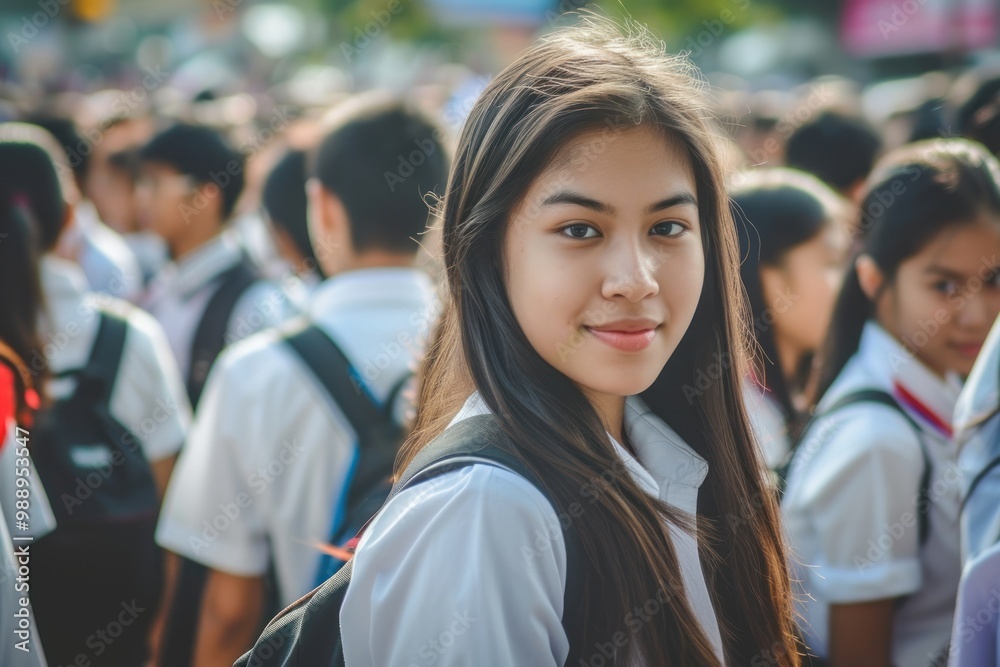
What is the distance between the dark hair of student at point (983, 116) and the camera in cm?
364

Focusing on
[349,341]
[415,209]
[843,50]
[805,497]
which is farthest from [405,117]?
[843,50]

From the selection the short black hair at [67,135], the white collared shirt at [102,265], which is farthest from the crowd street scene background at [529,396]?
the short black hair at [67,135]

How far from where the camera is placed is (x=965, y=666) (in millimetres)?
1656

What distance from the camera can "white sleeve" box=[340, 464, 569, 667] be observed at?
1.12m

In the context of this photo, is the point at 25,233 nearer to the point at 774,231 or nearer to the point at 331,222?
the point at 331,222

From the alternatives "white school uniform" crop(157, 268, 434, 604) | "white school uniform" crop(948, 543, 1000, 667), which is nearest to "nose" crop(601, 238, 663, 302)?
"white school uniform" crop(948, 543, 1000, 667)

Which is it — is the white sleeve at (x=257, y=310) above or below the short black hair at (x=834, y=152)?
below

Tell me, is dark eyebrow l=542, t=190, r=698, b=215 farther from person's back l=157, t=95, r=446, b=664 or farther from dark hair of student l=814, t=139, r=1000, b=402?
dark hair of student l=814, t=139, r=1000, b=402

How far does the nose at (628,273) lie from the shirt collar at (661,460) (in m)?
0.25

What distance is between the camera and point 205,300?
393 cm

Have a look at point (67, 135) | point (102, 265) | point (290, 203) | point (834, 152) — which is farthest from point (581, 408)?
point (67, 135)

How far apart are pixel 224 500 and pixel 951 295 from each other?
193 cm

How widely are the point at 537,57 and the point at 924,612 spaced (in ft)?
5.30

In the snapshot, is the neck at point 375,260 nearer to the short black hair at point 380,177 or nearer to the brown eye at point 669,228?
the short black hair at point 380,177
